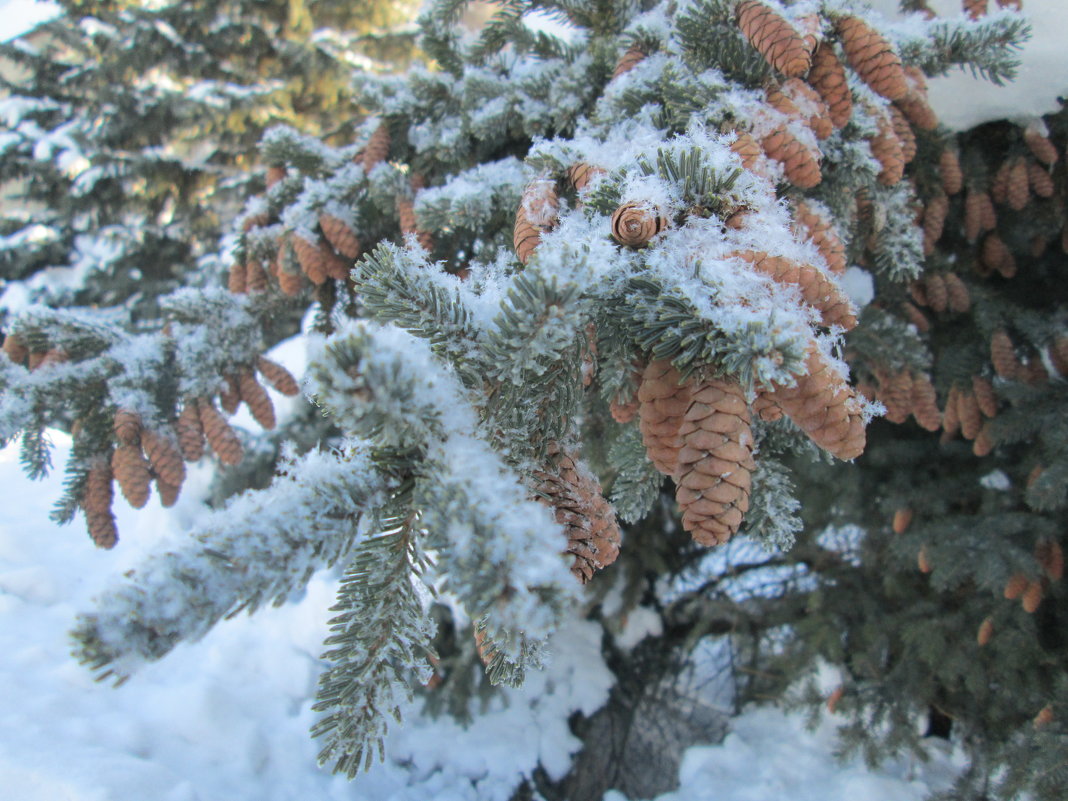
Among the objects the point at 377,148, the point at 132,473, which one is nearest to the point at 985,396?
the point at 377,148

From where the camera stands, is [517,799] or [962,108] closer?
[962,108]

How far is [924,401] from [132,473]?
1.73 metres

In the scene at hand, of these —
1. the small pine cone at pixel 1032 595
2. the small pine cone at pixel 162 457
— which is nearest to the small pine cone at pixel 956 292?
the small pine cone at pixel 1032 595

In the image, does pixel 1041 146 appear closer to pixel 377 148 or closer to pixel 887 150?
pixel 887 150

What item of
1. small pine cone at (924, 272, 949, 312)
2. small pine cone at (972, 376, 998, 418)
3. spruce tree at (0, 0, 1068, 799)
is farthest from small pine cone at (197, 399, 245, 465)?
small pine cone at (972, 376, 998, 418)

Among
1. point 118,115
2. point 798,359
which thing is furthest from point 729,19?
point 118,115

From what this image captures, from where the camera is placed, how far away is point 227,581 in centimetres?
51

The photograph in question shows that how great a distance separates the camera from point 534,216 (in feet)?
2.84

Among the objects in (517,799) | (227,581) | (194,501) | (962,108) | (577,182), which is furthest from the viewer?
(194,501)

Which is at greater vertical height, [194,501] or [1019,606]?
[1019,606]

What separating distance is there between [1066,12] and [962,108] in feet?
0.97

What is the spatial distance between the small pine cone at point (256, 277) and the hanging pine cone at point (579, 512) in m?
1.19

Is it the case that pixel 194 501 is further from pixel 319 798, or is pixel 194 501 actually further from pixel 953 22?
pixel 953 22

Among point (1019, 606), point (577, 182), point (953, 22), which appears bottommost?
point (1019, 606)
